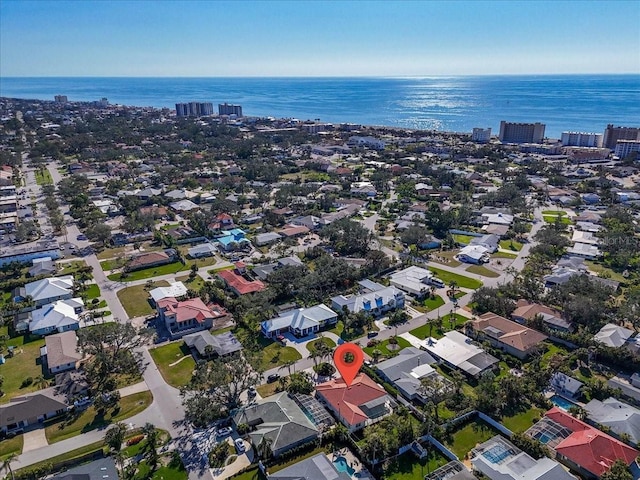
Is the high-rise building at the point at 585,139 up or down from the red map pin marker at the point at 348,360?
up

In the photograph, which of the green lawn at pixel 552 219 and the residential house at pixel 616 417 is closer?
the residential house at pixel 616 417

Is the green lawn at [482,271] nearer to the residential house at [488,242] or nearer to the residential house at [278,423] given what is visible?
the residential house at [488,242]

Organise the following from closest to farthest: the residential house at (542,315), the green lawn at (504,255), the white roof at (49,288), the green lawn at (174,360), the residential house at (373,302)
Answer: the green lawn at (174,360)
the residential house at (542,315)
the residential house at (373,302)
the white roof at (49,288)
the green lawn at (504,255)

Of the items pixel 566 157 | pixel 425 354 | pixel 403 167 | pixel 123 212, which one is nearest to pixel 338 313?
pixel 425 354

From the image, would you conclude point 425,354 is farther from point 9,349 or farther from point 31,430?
point 9,349

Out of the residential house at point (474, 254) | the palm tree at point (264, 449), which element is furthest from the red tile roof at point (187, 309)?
the residential house at point (474, 254)

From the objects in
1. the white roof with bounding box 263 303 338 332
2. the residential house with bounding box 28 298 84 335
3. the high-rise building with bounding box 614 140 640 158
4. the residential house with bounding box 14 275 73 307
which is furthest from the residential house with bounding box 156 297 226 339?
the high-rise building with bounding box 614 140 640 158

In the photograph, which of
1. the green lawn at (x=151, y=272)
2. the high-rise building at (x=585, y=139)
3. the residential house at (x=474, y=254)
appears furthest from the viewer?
the high-rise building at (x=585, y=139)
